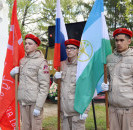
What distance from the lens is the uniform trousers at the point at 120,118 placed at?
120 inches

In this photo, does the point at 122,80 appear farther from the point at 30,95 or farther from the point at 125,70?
the point at 30,95

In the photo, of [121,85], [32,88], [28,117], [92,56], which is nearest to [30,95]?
[32,88]

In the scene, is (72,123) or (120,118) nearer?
(120,118)

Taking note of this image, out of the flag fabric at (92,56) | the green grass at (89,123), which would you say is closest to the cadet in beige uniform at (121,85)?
the flag fabric at (92,56)

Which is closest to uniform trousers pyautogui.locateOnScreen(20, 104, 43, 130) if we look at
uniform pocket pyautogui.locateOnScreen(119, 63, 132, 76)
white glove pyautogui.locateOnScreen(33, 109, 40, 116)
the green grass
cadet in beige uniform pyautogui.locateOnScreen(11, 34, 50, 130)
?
cadet in beige uniform pyautogui.locateOnScreen(11, 34, 50, 130)

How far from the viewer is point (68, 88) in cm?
338

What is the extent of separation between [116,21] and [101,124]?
16.9 m

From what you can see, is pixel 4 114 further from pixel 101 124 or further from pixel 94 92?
pixel 101 124

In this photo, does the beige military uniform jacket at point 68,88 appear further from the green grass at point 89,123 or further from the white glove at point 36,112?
the green grass at point 89,123

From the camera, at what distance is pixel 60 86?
3555 mm

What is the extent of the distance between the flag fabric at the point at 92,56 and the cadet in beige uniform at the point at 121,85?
23 centimetres

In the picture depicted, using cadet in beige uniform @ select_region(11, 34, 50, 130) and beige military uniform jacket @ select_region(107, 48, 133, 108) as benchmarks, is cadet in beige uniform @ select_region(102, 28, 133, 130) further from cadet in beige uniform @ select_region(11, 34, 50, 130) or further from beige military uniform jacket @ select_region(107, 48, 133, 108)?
cadet in beige uniform @ select_region(11, 34, 50, 130)

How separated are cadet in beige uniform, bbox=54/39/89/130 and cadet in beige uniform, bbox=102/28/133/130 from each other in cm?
49

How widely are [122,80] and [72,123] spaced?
1.09 m
